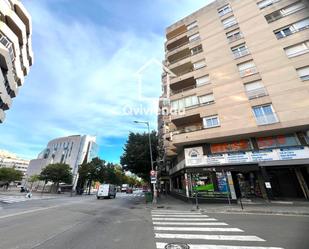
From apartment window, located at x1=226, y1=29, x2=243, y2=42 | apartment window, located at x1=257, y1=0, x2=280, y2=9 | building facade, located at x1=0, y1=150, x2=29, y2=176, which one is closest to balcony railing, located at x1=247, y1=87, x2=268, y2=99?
apartment window, located at x1=226, y1=29, x2=243, y2=42

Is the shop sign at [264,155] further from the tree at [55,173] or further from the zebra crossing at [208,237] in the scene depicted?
the tree at [55,173]

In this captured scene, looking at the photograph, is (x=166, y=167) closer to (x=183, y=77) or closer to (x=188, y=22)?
(x=183, y=77)

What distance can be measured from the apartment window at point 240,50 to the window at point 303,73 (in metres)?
5.38

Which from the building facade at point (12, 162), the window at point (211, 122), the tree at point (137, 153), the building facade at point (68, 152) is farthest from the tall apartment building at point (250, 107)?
the building facade at point (12, 162)

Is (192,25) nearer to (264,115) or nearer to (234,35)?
(234,35)

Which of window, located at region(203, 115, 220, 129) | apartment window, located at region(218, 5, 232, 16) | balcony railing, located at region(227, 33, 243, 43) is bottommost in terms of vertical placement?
window, located at region(203, 115, 220, 129)

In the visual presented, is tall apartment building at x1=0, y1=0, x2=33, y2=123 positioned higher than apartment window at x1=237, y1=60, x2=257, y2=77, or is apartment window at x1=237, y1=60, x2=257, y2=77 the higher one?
tall apartment building at x1=0, y1=0, x2=33, y2=123

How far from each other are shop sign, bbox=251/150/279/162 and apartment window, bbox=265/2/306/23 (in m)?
14.7

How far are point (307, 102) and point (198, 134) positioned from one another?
30.5ft

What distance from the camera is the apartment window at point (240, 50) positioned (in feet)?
64.4

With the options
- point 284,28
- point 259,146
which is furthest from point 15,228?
point 284,28

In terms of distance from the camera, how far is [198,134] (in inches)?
710

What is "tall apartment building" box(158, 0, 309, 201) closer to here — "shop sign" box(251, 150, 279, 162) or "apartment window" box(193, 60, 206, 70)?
"shop sign" box(251, 150, 279, 162)

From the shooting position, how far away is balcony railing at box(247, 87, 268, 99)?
17.0 m
